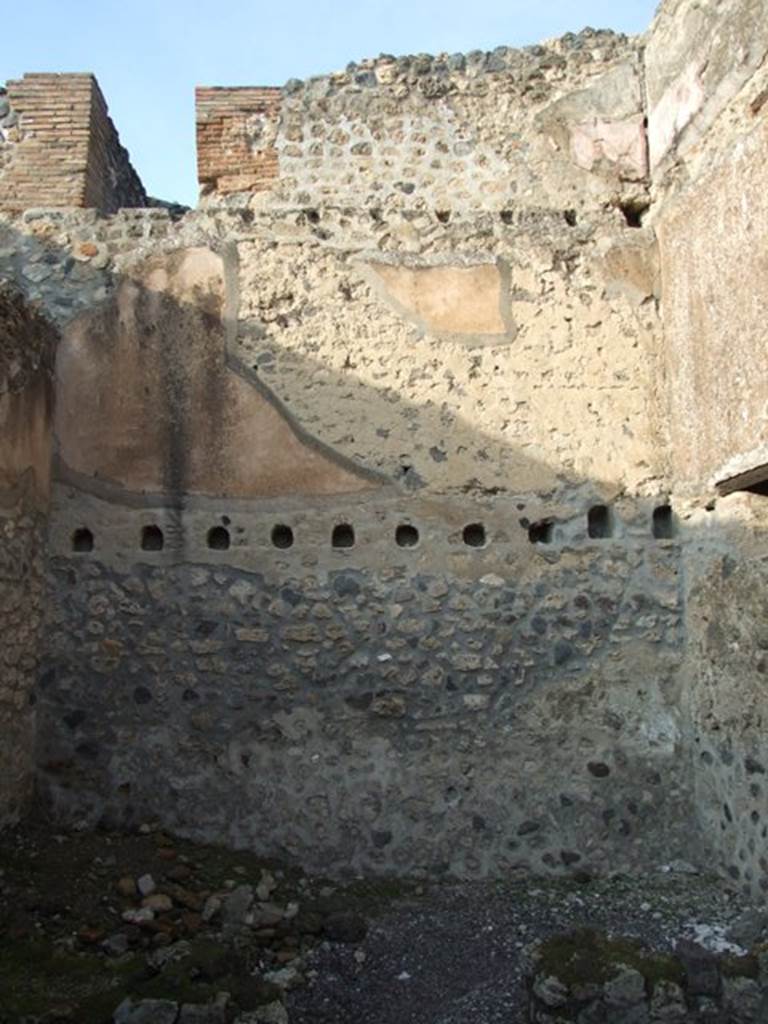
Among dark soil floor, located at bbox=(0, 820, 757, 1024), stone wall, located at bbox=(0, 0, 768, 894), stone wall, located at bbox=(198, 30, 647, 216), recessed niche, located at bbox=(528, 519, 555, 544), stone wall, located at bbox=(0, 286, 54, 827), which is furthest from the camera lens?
stone wall, located at bbox=(198, 30, 647, 216)

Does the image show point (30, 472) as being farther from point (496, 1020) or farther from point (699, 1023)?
point (699, 1023)

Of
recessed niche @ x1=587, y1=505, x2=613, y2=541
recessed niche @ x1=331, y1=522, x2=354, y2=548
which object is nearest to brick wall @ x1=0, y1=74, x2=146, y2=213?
recessed niche @ x1=331, y1=522, x2=354, y2=548

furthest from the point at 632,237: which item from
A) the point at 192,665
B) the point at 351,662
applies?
the point at 192,665

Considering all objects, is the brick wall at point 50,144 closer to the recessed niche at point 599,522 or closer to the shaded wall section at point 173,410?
the shaded wall section at point 173,410

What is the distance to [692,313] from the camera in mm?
5078

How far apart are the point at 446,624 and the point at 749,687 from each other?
1527 mm

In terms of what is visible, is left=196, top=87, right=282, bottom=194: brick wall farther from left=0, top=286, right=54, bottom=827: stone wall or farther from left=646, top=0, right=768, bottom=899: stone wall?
left=646, top=0, right=768, bottom=899: stone wall

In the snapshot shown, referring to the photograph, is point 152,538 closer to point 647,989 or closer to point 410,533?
point 410,533

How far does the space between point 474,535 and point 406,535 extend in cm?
38

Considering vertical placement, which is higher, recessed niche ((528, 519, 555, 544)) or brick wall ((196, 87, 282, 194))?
brick wall ((196, 87, 282, 194))

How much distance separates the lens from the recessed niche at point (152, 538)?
512cm

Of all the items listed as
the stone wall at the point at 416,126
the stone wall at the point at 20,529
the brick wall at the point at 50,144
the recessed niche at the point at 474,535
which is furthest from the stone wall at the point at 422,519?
the brick wall at the point at 50,144

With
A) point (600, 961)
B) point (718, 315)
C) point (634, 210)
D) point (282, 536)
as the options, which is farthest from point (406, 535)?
point (634, 210)

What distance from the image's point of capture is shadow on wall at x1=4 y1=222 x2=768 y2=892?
16.0 ft
